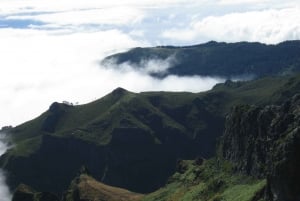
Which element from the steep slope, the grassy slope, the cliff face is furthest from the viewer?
the grassy slope

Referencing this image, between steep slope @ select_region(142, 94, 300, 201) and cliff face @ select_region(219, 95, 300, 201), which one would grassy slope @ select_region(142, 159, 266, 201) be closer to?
steep slope @ select_region(142, 94, 300, 201)

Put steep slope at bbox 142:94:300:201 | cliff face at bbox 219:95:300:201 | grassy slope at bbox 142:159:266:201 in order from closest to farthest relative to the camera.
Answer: cliff face at bbox 219:95:300:201
steep slope at bbox 142:94:300:201
grassy slope at bbox 142:159:266:201

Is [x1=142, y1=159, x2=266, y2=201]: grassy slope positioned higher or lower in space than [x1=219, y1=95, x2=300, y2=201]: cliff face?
lower

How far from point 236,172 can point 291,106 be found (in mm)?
21714

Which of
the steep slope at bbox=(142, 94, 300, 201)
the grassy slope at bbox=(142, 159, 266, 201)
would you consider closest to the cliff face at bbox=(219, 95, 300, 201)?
the steep slope at bbox=(142, 94, 300, 201)

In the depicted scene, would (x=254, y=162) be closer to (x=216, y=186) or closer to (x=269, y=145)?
(x=269, y=145)

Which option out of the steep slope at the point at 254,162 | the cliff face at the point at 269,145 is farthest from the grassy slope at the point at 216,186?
the cliff face at the point at 269,145

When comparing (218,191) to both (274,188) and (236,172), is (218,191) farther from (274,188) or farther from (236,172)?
(274,188)

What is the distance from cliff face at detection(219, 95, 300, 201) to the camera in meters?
72.0

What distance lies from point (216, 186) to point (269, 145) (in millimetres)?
23469

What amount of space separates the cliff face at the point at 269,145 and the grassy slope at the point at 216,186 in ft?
10.3

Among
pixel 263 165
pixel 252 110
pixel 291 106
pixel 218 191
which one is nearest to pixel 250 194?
pixel 263 165

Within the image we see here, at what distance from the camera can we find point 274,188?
75625mm

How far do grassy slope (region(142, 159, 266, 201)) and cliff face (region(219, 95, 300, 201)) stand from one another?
313 cm
